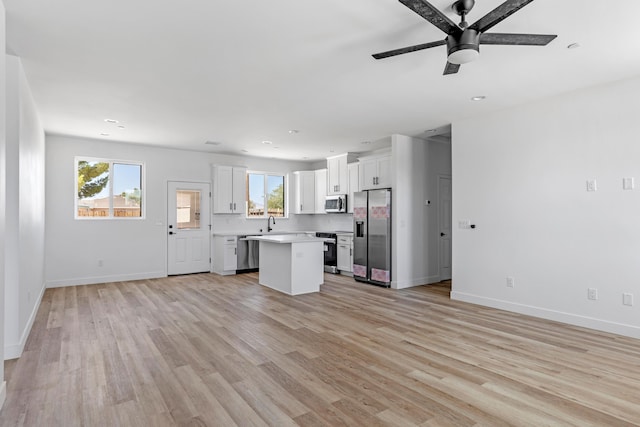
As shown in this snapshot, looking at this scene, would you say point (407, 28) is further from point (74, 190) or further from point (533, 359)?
point (74, 190)

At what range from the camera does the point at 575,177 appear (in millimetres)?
4176

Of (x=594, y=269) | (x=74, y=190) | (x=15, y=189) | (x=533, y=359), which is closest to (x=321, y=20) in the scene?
(x=15, y=189)

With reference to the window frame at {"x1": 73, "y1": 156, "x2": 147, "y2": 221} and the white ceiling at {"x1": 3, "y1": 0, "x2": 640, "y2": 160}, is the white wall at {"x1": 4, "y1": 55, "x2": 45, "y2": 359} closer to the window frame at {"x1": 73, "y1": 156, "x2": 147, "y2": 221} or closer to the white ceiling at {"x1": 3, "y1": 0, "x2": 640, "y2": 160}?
the white ceiling at {"x1": 3, "y1": 0, "x2": 640, "y2": 160}

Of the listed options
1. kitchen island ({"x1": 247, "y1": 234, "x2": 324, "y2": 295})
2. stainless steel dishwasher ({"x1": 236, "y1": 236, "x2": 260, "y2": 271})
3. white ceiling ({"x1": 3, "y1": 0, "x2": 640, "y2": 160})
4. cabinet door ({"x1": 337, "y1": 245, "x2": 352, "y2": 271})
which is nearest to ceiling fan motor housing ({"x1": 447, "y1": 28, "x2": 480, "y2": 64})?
white ceiling ({"x1": 3, "y1": 0, "x2": 640, "y2": 160})

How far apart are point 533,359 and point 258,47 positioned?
365cm

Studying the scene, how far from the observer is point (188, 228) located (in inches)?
306

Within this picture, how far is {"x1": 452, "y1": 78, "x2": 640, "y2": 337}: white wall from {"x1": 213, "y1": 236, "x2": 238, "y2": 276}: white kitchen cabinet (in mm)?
4512

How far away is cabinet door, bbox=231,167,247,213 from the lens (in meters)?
8.23

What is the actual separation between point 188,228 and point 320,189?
3167mm

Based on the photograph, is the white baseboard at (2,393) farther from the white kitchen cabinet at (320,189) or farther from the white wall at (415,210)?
the white kitchen cabinet at (320,189)

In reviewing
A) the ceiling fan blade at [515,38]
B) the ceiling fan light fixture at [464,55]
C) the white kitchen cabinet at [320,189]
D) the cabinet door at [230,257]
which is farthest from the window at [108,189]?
the ceiling fan blade at [515,38]

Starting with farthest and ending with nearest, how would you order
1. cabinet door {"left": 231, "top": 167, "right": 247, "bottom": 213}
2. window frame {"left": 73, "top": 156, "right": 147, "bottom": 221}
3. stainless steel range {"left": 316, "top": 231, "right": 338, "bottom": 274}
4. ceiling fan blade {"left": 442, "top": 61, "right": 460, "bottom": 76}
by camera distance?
cabinet door {"left": 231, "top": 167, "right": 247, "bottom": 213} < stainless steel range {"left": 316, "top": 231, "right": 338, "bottom": 274} < window frame {"left": 73, "top": 156, "right": 147, "bottom": 221} < ceiling fan blade {"left": 442, "top": 61, "right": 460, "bottom": 76}

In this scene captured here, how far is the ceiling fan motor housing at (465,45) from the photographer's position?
2.45 meters

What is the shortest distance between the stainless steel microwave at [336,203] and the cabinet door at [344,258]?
2.91 ft
